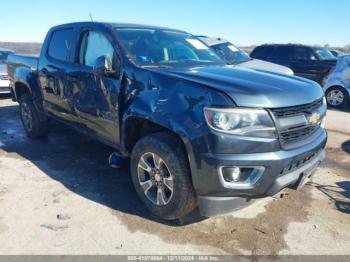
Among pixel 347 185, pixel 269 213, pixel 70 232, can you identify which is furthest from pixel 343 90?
pixel 70 232

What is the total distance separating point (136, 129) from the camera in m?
3.93

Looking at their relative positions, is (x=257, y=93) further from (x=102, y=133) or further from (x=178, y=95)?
(x=102, y=133)

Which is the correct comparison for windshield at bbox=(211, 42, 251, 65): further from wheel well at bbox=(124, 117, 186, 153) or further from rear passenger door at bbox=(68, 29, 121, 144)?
wheel well at bbox=(124, 117, 186, 153)

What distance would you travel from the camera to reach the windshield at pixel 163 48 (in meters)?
4.04

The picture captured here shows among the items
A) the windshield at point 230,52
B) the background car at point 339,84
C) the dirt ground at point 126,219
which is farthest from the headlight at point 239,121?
the background car at point 339,84

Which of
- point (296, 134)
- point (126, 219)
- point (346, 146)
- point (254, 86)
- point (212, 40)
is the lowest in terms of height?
point (346, 146)

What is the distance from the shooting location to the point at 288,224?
370 cm

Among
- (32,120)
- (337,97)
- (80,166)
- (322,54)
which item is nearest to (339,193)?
(80,166)

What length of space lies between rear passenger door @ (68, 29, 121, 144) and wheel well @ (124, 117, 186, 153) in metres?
0.17

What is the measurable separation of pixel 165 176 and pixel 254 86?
1200 mm

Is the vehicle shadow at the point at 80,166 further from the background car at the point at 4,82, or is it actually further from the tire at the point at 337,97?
the tire at the point at 337,97

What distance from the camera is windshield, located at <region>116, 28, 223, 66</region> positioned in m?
4.04

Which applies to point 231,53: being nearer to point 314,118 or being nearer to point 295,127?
point 314,118

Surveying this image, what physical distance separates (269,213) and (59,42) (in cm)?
379
